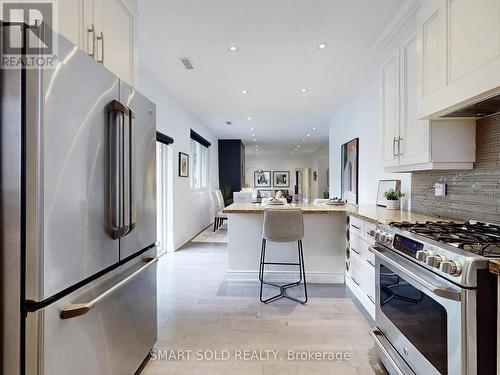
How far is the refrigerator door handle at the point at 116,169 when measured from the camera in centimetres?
135

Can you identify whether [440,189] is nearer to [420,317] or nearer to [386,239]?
[386,239]

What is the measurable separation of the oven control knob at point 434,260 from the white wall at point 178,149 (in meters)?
3.59

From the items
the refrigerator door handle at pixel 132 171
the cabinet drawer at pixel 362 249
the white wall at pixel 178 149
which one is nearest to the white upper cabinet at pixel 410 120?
the cabinet drawer at pixel 362 249

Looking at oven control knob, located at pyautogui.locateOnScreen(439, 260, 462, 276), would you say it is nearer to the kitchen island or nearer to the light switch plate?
the light switch plate

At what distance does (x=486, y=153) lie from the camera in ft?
6.21

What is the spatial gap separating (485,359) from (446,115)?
1.45m

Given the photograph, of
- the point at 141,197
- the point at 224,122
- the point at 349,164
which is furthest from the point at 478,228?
the point at 224,122

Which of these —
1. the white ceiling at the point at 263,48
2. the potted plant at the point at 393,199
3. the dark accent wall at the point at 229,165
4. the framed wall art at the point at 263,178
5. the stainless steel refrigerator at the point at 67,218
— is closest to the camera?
the stainless steel refrigerator at the point at 67,218

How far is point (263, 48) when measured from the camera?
2979mm

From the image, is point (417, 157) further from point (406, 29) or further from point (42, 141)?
point (42, 141)

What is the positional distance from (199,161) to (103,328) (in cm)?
631

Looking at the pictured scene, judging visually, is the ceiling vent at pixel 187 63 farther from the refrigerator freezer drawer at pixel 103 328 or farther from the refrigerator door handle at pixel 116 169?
the refrigerator freezer drawer at pixel 103 328

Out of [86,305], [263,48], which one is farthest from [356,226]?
[86,305]

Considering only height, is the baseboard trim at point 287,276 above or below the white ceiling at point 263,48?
below
